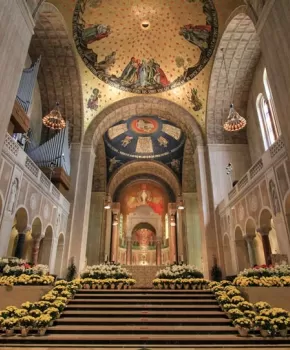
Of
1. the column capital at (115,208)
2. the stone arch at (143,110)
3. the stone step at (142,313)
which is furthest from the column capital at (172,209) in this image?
the stone step at (142,313)

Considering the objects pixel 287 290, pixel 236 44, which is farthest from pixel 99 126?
pixel 287 290

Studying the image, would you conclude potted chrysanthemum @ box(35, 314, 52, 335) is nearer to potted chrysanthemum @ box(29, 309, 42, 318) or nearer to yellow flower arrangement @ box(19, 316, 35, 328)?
yellow flower arrangement @ box(19, 316, 35, 328)

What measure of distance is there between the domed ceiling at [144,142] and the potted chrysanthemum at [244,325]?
17.0 metres

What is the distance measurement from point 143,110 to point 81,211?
24.6ft

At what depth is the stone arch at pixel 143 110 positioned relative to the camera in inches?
619

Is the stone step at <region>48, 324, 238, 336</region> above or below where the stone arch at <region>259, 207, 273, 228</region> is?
below

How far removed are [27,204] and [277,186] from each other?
28.9 feet

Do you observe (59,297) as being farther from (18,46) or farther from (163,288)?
(18,46)

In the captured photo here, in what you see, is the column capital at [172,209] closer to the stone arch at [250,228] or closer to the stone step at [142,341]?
the stone arch at [250,228]

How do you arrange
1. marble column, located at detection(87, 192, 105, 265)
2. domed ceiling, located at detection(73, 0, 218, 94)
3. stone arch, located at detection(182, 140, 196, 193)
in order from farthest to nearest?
1. stone arch, located at detection(182, 140, 196, 193)
2. marble column, located at detection(87, 192, 105, 265)
3. domed ceiling, located at detection(73, 0, 218, 94)

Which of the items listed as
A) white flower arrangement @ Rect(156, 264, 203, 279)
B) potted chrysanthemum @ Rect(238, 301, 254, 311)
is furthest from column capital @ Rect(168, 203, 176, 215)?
potted chrysanthemum @ Rect(238, 301, 254, 311)

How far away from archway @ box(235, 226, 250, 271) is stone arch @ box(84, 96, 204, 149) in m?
5.93

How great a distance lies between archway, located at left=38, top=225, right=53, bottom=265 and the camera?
1202 cm

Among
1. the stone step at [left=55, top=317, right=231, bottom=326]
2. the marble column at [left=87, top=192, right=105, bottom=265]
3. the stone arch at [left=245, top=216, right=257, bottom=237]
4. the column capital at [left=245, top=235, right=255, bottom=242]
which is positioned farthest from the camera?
the marble column at [left=87, top=192, right=105, bottom=265]
